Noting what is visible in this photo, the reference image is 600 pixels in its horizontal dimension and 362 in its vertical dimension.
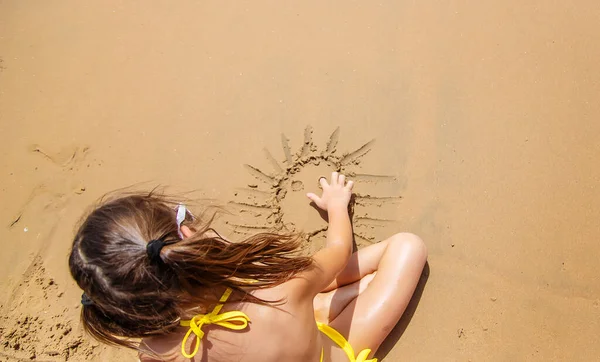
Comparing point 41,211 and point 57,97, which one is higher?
point 57,97

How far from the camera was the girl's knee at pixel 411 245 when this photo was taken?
1856mm

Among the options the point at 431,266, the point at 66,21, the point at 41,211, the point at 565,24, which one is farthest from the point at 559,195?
the point at 66,21

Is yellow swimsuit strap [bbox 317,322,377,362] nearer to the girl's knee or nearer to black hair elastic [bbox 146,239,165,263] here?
the girl's knee

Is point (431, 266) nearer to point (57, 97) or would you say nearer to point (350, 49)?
A: point (350, 49)

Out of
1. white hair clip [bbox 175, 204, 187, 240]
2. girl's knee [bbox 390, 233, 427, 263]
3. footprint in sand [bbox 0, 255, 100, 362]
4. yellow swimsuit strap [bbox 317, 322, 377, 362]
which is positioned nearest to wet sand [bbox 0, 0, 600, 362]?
footprint in sand [bbox 0, 255, 100, 362]

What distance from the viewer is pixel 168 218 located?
1317mm

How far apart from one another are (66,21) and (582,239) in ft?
8.48

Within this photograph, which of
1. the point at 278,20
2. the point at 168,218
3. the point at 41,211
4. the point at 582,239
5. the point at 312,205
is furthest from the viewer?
the point at 278,20

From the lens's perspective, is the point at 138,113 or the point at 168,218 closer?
the point at 168,218

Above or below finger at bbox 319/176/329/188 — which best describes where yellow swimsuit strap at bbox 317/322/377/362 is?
below

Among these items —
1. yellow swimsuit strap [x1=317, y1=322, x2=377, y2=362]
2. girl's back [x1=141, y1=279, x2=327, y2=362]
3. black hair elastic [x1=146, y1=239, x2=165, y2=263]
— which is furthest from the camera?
yellow swimsuit strap [x1=317, y1=322, x2=377, y2=362]

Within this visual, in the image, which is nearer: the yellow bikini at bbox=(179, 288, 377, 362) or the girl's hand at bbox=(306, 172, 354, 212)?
the yellow bikini at bbox=(179, 288, 377, 362)

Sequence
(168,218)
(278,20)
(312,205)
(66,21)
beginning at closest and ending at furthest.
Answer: (168,218) → (312,205) → (278,20) → (66,21)

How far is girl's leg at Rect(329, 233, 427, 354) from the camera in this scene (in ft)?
5.70
